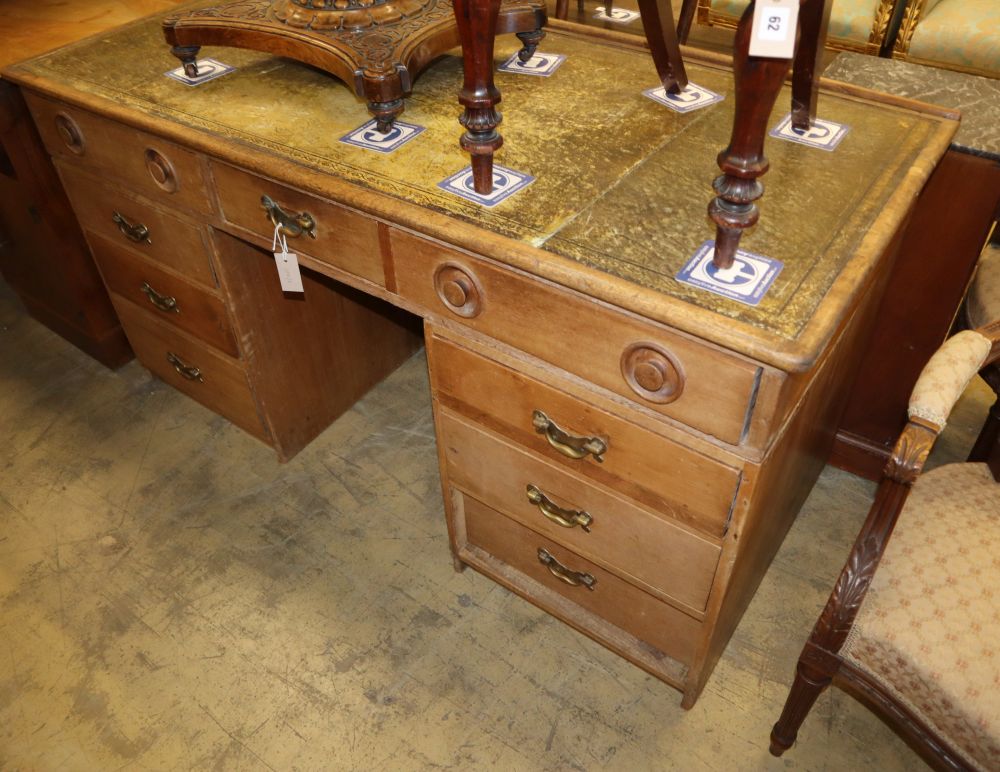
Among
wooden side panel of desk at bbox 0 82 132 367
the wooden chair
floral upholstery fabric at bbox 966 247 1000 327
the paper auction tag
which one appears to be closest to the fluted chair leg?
the wooden chair

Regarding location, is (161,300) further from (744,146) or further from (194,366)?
(744,146)

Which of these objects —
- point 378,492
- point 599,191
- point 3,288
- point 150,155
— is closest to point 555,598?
point 378,492

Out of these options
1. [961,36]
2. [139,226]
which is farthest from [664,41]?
[961,36]

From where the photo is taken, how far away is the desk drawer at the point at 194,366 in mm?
1892

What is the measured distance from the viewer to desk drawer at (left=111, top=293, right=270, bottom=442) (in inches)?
74.5

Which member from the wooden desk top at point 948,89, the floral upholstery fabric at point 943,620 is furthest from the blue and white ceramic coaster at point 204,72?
the floral upholstery fabric at point 943,620

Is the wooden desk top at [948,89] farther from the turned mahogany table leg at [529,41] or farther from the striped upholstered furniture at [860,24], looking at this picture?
the striped upholstered furniture at [860,24]

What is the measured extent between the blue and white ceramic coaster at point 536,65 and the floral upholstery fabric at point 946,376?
895 millimetres

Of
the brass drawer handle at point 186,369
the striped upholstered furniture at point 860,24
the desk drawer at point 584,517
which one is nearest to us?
the desk drawer at point 584,517

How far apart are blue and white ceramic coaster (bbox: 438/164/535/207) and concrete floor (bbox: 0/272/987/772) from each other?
942 millimetres

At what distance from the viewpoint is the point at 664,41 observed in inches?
52.4

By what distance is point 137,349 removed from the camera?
2152 millimetres

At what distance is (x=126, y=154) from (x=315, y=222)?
1.83 ft

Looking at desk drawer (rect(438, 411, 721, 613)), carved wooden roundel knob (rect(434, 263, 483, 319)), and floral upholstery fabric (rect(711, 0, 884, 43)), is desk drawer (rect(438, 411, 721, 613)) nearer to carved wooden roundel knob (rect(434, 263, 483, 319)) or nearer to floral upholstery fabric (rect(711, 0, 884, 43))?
carved wooden roundel knob (rect(434, 263, 483, 319))
